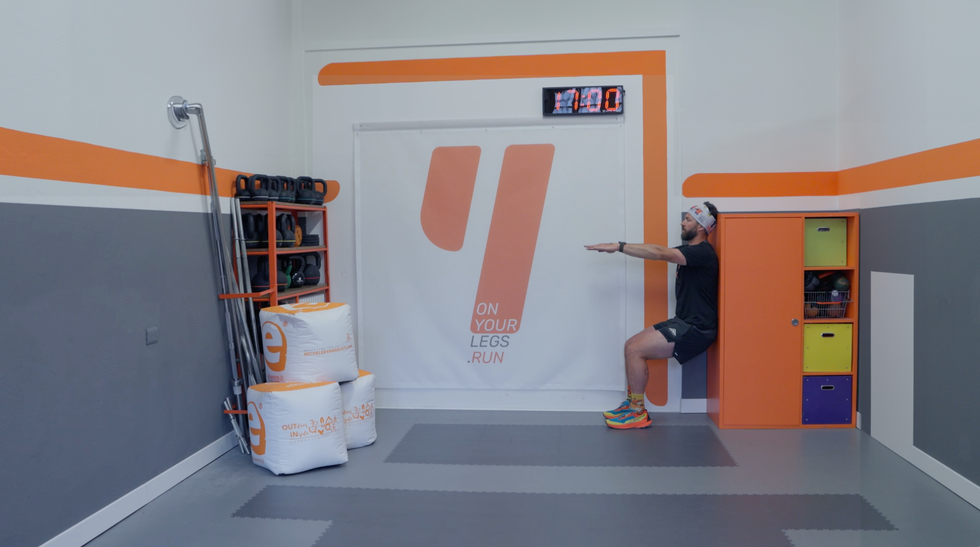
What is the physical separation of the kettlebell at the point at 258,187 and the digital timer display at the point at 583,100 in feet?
6.77

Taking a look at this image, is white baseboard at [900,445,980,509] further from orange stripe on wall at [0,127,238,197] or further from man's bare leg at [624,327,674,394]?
orange stripe on wall at [0,127,238,197]

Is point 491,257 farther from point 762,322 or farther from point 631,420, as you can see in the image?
point 762,322

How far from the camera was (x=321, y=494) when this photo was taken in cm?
324

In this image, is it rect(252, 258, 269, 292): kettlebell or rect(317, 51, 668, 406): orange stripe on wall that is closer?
rect(252, 258, 269, 292): kettlebell

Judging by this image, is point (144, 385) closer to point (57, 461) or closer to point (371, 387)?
point (57, 461)

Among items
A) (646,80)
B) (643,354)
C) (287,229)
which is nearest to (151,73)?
(287,229)

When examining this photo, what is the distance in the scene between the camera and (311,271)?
4.59m

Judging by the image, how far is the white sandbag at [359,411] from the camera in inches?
152

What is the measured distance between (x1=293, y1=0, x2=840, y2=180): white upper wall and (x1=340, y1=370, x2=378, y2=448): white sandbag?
2710mm

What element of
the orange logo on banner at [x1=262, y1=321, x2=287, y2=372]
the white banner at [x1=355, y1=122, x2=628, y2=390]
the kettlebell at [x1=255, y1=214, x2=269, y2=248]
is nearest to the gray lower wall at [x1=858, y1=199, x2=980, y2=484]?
the white banner at [x1=355, y1=122, x2=628, y2=390]

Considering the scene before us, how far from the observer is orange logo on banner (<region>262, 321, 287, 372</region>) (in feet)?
12.0

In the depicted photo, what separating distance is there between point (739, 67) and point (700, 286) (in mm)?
1648

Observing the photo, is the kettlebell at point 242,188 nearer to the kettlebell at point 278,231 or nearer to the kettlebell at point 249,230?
the kettlebell at point 249,230

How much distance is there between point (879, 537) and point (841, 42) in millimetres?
3391
